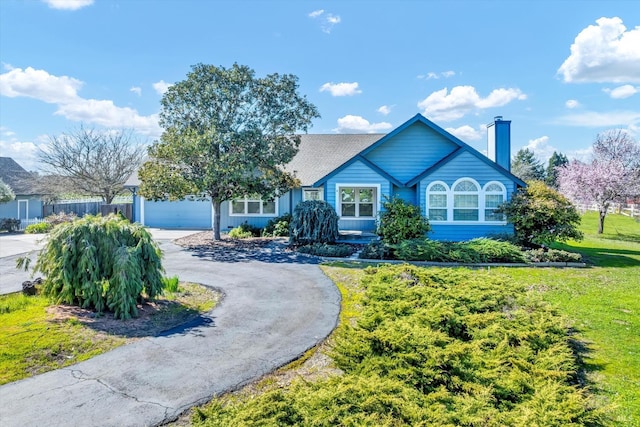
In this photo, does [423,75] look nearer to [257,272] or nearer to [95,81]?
[257,272]

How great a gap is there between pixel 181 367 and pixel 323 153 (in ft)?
69.4

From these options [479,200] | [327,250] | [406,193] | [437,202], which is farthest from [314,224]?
[479,200]

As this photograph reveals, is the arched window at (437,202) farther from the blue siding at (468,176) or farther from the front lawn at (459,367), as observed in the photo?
the front lawn at (459,367)

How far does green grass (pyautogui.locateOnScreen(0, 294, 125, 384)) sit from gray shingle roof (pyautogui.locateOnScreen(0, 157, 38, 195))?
28.0 meters

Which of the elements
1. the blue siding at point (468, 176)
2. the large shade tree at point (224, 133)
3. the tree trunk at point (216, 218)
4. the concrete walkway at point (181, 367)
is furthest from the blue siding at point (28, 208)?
the blue siding at point (468, 176)

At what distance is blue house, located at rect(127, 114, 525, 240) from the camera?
680 inches

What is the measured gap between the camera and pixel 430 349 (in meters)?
4.30

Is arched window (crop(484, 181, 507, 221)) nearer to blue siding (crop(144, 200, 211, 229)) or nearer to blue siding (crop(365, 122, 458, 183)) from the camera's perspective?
blue siding (crop(365, 122, 458, 183))

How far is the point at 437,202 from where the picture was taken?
17.6 metres

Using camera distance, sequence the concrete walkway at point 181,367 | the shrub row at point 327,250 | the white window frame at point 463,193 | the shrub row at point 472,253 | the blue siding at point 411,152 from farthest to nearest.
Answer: the blue siding at point 411,152
the white window frame at point 463,193
the shrub row at point 327,250
the shrub row at point 472,253
the concrete walkway at point 181,367

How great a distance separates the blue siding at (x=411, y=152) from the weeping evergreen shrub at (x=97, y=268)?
13.7m

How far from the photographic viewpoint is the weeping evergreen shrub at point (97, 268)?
708 centimetres

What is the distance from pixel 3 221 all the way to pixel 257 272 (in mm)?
22246

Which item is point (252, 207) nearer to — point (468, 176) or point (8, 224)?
point (468, 176)
